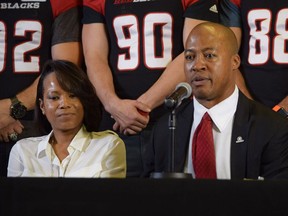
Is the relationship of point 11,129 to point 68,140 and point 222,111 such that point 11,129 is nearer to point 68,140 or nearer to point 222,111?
point 68,140

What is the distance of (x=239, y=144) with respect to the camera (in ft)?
9.30

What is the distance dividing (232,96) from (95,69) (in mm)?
811

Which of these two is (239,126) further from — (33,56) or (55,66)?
(33,56)

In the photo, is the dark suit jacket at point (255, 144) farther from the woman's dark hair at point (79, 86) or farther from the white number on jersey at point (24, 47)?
the white number on jersey at point (24, 47)

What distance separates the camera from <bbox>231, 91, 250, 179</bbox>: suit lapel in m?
2.81

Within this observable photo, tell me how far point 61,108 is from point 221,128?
2.16 feet

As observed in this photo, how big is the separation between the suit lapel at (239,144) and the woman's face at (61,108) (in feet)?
2.08

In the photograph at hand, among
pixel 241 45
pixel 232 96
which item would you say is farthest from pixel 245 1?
pixel 232 96

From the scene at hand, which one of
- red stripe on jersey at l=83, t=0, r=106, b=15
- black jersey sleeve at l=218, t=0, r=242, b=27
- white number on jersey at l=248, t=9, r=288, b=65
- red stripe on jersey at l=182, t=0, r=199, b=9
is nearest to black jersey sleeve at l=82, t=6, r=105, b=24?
red stripe on jersey at l=83, t=0, r=106, b=15

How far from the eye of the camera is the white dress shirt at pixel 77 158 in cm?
287

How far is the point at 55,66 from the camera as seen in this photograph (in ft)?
9.86

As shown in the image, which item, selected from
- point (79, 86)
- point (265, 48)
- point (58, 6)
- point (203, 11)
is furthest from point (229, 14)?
point (79, 86)

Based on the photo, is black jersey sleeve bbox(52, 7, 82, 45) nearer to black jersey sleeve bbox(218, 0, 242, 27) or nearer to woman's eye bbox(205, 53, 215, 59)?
black jersey sleeve bbox(218, 0, 242, 27)

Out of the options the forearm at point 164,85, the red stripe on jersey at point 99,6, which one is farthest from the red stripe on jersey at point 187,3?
the red stripe on jersey at point 99,6
